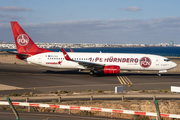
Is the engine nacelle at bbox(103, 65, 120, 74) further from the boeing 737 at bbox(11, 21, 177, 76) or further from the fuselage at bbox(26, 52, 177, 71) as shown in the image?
the fuselage at bbox(26, 52, 177, 71)

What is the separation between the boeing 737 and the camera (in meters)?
41.1

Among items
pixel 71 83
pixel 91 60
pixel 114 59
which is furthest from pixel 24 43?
pixel 114 59

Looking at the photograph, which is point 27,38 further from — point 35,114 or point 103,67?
point 35,114

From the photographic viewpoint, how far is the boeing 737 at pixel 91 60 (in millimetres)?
41062

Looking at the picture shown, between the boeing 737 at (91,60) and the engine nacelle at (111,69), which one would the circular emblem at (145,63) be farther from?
the engine nacelle at (111,69)

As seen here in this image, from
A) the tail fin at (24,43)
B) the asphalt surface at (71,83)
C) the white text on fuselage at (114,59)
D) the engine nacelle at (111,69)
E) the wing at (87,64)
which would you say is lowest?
the asphalt surface at (71,83)

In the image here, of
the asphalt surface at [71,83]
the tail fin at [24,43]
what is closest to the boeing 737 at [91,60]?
the tail fin at [24,43]

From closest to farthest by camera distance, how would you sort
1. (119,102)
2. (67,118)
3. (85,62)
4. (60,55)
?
(67,118), (119,102), (85,62), (60,55)

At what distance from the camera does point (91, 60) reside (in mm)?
42594

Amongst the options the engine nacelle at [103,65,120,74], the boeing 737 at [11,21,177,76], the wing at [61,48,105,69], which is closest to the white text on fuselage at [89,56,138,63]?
the boeing 737 at [11,21,177,76]

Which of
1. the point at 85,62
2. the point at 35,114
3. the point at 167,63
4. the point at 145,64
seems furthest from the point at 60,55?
the point at 35,114

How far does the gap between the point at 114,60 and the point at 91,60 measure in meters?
4.60

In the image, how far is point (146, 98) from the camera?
2267 cm

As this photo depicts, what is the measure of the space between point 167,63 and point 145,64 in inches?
168
